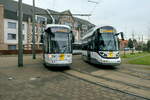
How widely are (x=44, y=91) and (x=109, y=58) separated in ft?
21.9

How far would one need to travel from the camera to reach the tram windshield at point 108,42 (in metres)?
11.2

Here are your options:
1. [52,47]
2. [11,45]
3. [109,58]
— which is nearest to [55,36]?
[52,47]

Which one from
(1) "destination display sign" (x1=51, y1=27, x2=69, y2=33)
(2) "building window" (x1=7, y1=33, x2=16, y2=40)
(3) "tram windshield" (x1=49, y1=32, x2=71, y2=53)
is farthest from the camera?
(2) "building window" (x1=7, y1=33, x2=16, y2=40)

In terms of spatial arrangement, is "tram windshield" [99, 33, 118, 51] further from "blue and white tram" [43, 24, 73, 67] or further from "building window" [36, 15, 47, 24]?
"building window" [36, 15, 47, 24]

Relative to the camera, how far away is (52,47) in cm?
1008

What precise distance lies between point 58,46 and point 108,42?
4255 mm

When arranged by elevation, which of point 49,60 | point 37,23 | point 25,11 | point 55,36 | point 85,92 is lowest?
point 85,92

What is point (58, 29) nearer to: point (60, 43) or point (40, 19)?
point (60, 43)

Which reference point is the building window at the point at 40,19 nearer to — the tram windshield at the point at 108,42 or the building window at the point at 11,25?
the building window at the point at 11,25

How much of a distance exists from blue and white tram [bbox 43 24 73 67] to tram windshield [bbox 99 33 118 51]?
8.89ft

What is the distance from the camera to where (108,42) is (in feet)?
37.2

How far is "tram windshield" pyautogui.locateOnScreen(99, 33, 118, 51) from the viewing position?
441 inches

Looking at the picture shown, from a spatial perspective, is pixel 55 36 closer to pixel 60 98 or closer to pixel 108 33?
pixel 108 33

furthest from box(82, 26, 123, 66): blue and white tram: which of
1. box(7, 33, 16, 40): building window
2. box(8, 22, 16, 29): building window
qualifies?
box(8, 22, 16, 29): building window
